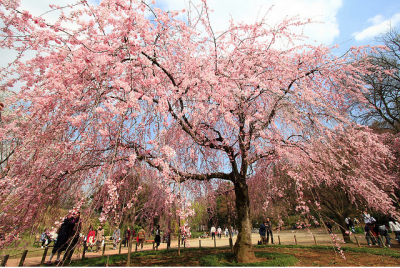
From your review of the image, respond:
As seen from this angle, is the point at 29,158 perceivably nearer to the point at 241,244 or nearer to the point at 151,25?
the point at 151,25

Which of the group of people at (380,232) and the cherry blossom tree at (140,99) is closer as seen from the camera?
the cherry blossom tree at (140,99)

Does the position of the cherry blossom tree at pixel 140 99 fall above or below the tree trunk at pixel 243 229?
above

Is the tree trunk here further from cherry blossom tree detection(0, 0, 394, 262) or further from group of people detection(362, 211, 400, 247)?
group of people detection(362, 211, 400, 247)

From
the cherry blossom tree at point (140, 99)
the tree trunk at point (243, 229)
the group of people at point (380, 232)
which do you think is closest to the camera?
the cherry blossom tree at point (140, 99)

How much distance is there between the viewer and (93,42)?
384 cm

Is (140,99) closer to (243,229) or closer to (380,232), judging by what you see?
(243,229)

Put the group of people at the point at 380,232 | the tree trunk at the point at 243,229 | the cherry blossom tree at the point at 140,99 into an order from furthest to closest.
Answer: the group of people at the point at 380,232, the tree trunk at the point at 243,229, the cherry blossom tree at the point at 140,99

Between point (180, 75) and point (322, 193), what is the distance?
1159 cm

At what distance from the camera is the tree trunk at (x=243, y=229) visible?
232 inches

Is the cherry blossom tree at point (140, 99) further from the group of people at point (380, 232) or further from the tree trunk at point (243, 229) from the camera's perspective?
the group of people at point (380, 232)

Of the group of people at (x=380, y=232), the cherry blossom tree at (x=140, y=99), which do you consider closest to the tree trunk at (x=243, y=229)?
the cherry blossom tree at (x=140, y=99)

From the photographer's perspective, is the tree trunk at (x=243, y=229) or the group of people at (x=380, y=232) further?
the group of people at (x=380, y=232)

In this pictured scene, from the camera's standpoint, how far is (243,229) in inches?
244

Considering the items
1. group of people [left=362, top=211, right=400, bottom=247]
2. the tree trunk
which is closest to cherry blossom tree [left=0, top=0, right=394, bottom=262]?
the tree trunk
